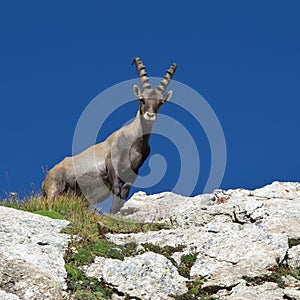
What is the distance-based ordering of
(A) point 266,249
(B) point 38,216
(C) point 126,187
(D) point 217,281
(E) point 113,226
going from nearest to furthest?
(D) point 217,281
(A) point 266,249
(B) point 38,216
(E) point 113,226
(C) point 126,187

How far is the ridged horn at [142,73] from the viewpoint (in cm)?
2385

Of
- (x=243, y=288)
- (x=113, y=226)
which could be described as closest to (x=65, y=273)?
(x=243, y=288)

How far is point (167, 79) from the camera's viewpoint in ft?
79.4

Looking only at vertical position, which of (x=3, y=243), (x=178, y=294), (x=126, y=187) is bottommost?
(x=178, y=294)

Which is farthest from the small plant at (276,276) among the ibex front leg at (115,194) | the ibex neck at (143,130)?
the ibex neck at (143,130)

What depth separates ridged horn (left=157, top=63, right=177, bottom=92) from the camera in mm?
23794

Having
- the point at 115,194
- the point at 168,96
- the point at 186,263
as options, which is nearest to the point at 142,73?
the point at 168,96

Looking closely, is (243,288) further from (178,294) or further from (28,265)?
(28,265)

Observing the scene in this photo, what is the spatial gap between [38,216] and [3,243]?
2.62 metres

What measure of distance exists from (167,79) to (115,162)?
3606 mm

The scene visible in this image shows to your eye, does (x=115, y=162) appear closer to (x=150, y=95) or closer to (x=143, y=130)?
(x=143, y=130)

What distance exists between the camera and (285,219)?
15883 mm

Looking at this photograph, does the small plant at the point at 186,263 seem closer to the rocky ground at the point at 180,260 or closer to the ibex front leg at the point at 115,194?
the rocky ground at the point at 180,260

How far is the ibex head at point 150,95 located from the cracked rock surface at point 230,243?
12.4 ft
